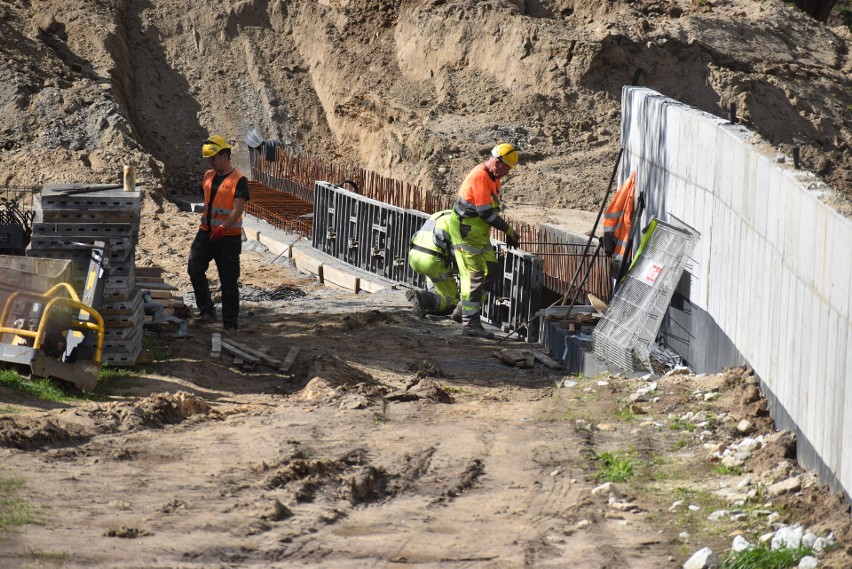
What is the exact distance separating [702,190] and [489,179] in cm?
257

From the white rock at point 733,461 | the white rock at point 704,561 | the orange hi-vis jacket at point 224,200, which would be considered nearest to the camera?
the white rock at point 704,561

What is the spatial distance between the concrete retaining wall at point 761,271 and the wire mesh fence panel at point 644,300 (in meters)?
0.17

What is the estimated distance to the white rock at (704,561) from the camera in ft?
17.0

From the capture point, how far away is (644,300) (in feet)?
32.9

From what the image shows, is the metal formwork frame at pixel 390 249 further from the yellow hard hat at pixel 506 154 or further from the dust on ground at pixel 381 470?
the dust on ground at pixel 381 470

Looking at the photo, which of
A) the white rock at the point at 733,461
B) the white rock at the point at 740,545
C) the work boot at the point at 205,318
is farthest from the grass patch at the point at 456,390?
the white rock at the point at 740,545

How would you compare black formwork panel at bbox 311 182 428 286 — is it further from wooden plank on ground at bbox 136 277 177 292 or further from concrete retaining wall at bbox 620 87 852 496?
concrete retaining wall at bbox 620 87 852 496

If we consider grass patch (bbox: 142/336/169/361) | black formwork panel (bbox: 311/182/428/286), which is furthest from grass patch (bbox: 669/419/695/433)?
black formwork panel (bbox: 311/182/428/286)

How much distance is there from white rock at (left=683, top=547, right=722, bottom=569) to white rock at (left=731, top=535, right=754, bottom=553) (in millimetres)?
150

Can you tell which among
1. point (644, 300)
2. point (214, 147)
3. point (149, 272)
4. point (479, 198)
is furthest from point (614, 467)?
point (149, 272)

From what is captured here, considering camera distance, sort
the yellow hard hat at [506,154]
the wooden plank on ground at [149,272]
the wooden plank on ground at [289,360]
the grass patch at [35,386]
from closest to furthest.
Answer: the grass patch at [35,386]
the wooden plank on ground at [289,360]
the yellow hard hat at [506,154]
the wooden plank on ground at [149,272]

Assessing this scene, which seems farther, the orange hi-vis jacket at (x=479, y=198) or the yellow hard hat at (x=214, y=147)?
the orange hi-vis jacket at (x=479, y=198)

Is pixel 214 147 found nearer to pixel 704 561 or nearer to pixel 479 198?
pixel 479 198

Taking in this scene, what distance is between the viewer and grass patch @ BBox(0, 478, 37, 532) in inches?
215
